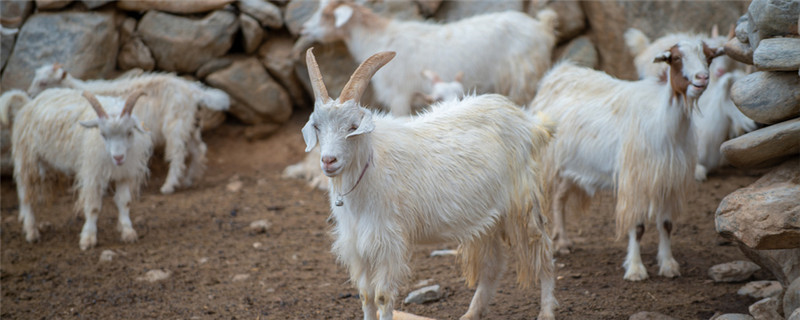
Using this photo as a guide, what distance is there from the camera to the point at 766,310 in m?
3.89

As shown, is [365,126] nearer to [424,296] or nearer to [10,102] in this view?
[424,296]

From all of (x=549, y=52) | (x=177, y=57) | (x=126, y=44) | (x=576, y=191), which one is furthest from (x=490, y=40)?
(x=126, y=44)

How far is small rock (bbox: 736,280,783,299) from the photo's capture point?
4.41 metres

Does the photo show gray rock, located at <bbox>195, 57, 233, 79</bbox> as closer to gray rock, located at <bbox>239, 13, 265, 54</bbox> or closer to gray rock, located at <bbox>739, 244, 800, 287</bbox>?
gray rock, located at <bbox>239, 13, 265, 54</bbox>

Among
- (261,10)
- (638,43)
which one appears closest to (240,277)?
(261,10)

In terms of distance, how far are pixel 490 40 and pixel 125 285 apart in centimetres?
454

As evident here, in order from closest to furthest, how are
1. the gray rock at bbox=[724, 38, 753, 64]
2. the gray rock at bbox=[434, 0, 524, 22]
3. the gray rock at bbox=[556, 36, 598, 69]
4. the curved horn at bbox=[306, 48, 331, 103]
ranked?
the curved horn at bbox=[306, 48, 331, 103] → the gray rock at bbox=[724, 38, 753, 64] → the gray rock at bbox=[556, 36, 598, 69] → the gray rock at bbox=[434, 0, 524, 22]

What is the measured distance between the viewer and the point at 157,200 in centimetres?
769

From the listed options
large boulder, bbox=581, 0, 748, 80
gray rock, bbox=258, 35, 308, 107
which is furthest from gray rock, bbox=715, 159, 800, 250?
gray rock, bbox=258, 35, 308, 107

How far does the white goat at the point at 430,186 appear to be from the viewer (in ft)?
11.2

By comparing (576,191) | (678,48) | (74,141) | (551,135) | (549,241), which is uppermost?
(678,48)

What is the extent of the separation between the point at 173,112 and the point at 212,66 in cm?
140

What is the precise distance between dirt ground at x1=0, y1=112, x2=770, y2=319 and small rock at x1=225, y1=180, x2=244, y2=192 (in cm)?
16

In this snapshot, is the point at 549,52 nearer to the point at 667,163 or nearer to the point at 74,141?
the point at 667,163
